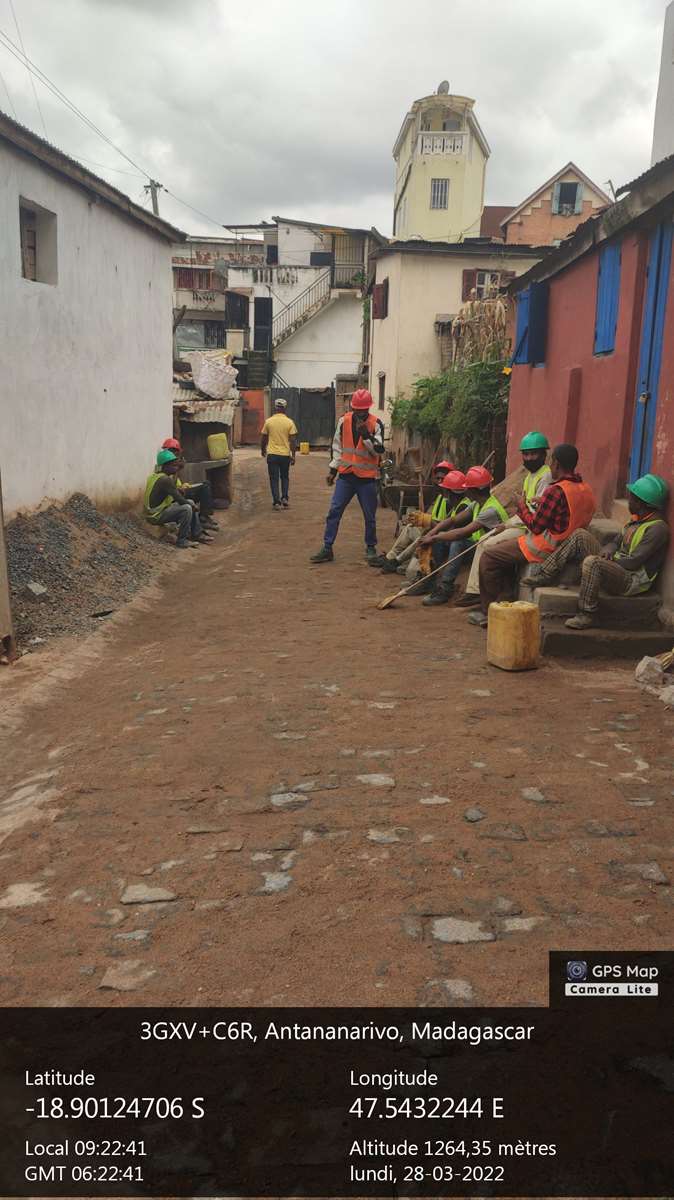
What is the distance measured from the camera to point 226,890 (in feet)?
11.0

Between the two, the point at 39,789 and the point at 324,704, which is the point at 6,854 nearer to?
the point at 39,789

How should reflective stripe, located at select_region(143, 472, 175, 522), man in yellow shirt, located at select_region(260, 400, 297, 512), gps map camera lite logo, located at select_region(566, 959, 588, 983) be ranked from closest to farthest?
gps map camera lite logo, located at select_region(566, 959, 588, 983) < reflective stripe, located at select_region(143, 472, 175, 522) < man in yellow shirt, located at select_region(260, 400, 297, 512)

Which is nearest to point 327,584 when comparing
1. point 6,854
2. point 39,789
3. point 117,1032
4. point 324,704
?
point 324,704

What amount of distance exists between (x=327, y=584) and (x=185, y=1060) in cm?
731

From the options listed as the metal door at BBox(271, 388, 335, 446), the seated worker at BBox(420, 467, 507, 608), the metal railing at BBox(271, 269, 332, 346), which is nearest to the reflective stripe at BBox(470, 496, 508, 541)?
the seated worker at BBox(420, 467, 507, 608)

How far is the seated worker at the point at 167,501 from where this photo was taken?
480 inches

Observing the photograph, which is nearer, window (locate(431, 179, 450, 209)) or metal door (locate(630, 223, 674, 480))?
metal door (locate(630, 223, 674, 480))

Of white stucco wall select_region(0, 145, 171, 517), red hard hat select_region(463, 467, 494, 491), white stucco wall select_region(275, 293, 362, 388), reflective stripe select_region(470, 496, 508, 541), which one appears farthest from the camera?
white stucco wall select_region(275, 293, 362, 388)

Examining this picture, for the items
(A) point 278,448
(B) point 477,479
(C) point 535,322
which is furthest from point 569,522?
(A) point 278,448

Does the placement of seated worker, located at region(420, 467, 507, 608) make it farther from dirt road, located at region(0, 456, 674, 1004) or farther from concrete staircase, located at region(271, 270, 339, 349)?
concrete staircase, located at region(271, 270, 339, 349)

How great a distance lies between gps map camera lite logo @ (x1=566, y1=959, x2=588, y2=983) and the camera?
276cm

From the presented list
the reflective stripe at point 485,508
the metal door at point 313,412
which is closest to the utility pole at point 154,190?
the metal door at point 313,412

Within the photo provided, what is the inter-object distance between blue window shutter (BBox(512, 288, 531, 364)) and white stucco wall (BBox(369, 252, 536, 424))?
13.2 metres

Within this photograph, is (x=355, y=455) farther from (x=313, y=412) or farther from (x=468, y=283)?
(x=313, y=412)
